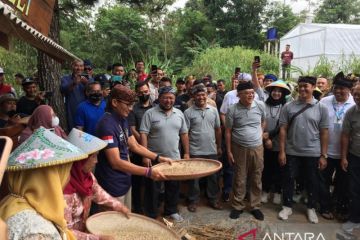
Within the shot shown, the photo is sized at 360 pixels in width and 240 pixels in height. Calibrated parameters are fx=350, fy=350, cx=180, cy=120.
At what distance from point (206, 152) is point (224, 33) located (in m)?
19.8

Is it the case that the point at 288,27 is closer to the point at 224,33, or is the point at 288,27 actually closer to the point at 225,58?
the point at 224,33

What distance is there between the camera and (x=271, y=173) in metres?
4.92

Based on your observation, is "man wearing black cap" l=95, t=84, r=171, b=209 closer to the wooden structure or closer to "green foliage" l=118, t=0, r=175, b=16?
the wooden structure

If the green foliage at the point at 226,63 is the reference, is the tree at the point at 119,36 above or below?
above

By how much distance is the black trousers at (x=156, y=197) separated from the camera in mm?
4270

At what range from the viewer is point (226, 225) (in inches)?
166

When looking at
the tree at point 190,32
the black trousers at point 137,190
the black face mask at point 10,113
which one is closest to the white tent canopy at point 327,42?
the tree at point 190,32

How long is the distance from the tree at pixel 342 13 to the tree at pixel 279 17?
4.95m

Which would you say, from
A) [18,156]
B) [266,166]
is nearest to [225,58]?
[266,166]

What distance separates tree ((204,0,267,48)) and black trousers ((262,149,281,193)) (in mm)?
18337

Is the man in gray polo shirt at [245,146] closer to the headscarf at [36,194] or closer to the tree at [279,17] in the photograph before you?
the headscarf at [36,194]

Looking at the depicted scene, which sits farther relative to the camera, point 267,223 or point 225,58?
point 225,58

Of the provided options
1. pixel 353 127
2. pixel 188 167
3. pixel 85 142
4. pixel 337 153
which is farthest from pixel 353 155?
pixel 85 142

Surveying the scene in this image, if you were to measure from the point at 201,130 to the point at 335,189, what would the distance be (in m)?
1.93
